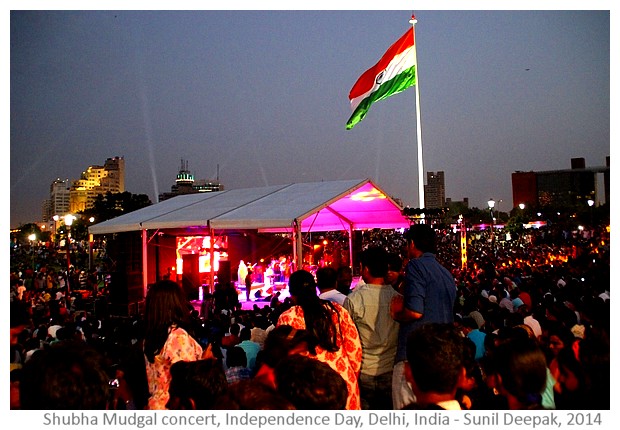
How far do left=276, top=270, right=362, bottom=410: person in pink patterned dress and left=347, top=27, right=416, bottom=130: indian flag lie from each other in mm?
12117

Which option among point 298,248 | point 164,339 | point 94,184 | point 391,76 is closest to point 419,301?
point 164,339

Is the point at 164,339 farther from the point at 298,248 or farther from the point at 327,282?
the point at 298,248

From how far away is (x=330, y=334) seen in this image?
144 inches

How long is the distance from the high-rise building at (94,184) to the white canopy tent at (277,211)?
96073mm

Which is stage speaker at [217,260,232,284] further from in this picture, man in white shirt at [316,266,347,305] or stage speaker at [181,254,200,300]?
man in white shirt at [316,266,347,305]

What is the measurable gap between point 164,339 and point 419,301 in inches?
73.4

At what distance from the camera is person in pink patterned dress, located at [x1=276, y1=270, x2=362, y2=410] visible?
3619mm

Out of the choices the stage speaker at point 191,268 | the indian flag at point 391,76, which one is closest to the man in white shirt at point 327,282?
the indian flag at point 391,76

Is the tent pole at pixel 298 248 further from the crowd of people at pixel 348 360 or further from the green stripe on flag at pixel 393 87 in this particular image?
the crowd of people at pixel 348 360

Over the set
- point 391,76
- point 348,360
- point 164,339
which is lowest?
point 348,360

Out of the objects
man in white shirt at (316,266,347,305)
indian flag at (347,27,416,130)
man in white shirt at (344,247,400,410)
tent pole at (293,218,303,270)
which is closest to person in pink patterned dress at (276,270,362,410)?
man in white shirt at (344,247,400,410)

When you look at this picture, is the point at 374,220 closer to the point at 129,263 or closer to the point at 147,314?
the point at 129,263
